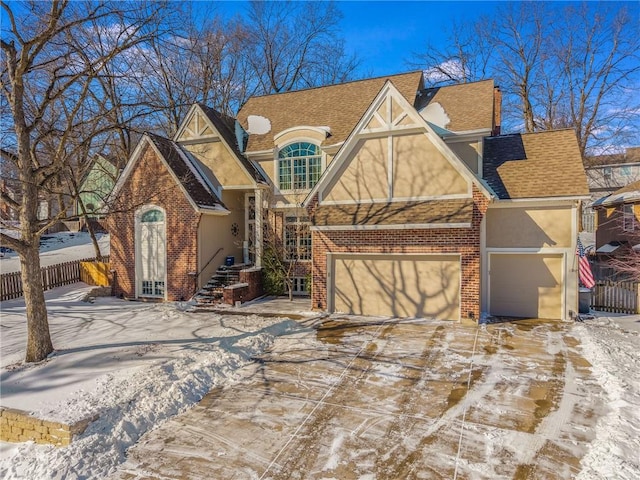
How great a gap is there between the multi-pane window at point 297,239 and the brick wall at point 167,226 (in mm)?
3738

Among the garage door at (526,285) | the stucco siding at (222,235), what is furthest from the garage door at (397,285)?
the stucco siding at (222,235)

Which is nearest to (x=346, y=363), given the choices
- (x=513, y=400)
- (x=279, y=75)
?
(x=513, y=400)

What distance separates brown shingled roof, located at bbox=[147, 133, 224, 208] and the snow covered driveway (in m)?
7.93

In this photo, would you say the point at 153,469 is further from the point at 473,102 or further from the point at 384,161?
the point at 473,102

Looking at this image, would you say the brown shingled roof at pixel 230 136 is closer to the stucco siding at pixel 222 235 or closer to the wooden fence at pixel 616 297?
the stucco siding at pixel 222 235

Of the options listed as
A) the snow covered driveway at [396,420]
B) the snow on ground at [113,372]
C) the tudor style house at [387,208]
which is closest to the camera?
the snow covered driveway at [396,420]

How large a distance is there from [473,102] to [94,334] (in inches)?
576

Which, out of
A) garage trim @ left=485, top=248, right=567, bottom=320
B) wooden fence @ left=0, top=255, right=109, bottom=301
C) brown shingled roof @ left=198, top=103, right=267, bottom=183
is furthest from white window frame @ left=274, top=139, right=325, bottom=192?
wooden fence @ left=0, top=255, right=109, bottom=301

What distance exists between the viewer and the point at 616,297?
12664 millimetres

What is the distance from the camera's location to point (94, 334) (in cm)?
946

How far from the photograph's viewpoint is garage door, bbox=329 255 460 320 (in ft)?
36.9

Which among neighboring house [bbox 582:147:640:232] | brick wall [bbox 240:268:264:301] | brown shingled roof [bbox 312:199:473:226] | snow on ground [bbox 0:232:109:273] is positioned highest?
neighboring house [bbox 582:147:640:232]

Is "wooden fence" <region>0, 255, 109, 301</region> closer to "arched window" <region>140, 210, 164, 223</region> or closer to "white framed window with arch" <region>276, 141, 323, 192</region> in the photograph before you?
"arched window" <region>140, 210, 164, 223</region>

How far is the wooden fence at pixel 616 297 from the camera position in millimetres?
12461
